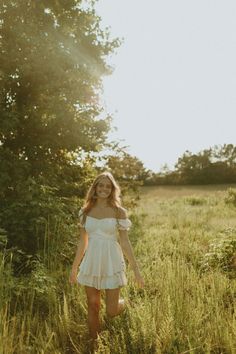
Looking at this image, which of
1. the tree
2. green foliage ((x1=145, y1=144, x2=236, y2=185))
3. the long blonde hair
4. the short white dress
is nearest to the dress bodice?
the short white dress

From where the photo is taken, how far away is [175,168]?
5422 cm

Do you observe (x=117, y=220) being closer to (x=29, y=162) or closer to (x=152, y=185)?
(x=29, y=162)

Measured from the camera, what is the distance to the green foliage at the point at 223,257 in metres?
5.80

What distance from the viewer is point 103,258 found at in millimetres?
4023

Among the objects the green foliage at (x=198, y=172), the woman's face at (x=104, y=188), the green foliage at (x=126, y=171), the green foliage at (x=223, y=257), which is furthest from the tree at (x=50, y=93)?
the green foliage at (x=198, y=172)

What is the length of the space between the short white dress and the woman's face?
29cm

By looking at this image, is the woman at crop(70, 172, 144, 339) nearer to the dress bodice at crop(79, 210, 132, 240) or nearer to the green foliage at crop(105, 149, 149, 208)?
the dress bodice at crop(79, 210, 132, 240)

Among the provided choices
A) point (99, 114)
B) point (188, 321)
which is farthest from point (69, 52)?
point (188, 321)

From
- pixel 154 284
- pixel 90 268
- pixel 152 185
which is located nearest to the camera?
pixel 90 268

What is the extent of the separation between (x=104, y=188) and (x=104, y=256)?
Answer: 79 centimetres

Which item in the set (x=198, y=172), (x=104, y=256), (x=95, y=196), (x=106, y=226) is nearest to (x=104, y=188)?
(x=95, y=196)

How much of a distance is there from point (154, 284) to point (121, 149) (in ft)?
26.2

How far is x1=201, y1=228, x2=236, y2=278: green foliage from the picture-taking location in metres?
5.80

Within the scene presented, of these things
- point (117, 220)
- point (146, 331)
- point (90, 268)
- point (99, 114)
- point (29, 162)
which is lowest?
point (146, 331)
